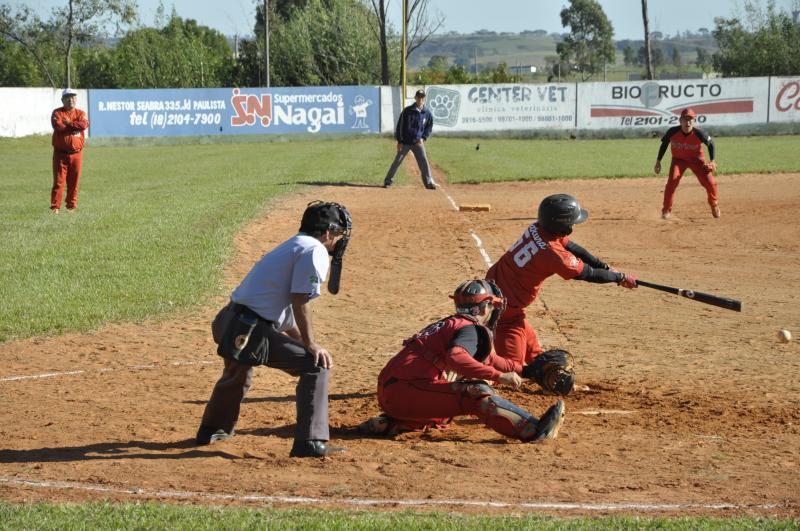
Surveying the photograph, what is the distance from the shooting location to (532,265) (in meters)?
8.45

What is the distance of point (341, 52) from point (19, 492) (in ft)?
184

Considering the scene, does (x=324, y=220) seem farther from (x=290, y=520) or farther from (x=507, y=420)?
(x=290, y=520)

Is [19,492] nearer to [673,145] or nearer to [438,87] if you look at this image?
[673,145]

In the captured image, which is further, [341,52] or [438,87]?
[341,52]

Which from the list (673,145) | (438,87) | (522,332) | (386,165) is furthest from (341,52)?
(522,332)

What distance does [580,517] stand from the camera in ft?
18.3

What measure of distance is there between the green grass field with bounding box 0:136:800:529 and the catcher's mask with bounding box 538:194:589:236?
11.2 ft

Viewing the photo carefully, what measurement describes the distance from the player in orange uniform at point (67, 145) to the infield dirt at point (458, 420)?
558 centimetres

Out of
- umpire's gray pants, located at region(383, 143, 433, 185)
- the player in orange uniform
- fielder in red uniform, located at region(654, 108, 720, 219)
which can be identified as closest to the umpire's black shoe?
fielder in red uniform, located at region(654, 108, 720, 219)

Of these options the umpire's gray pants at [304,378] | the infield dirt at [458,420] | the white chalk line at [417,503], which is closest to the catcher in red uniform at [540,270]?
the infield dirt at [458,420]

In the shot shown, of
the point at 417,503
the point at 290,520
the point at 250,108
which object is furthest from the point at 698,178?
the point at 250,108

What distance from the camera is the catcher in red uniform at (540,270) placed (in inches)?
327

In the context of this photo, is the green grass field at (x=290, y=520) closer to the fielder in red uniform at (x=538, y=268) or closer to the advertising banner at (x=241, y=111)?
the fielder in red uniform at (x=538, y=268)

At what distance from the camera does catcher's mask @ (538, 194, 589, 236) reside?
8.29 meters
